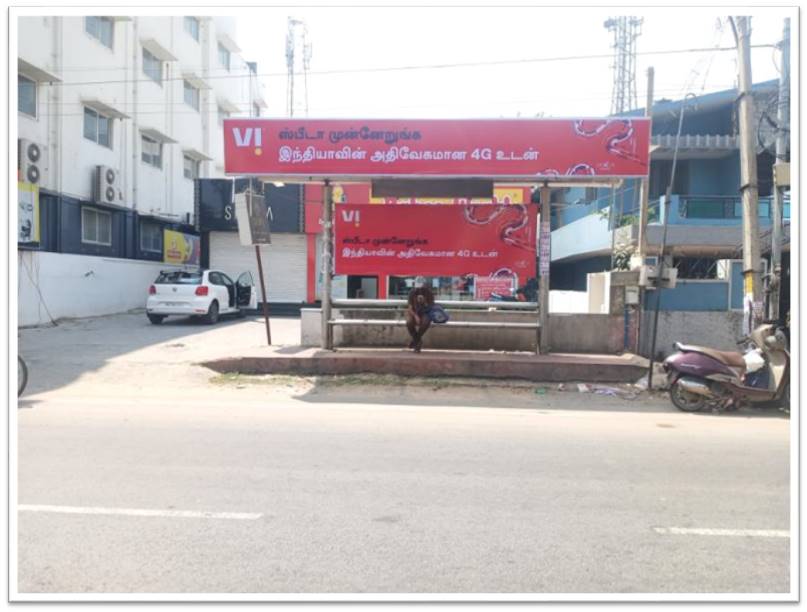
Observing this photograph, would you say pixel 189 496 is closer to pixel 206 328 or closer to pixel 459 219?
pixel 459 219

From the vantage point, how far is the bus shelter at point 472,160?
10.6 meters

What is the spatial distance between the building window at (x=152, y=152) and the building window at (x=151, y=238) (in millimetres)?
2374

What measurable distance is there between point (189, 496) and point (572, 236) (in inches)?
786

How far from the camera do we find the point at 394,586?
3.50 m

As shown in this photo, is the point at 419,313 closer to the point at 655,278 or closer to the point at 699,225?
the point at 655,278

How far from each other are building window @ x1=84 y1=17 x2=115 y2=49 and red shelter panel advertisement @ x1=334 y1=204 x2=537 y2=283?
46.0 feet

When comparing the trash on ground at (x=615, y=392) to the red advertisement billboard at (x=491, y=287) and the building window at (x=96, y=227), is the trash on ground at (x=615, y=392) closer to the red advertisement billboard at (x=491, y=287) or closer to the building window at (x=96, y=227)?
the red advertisement billboard at (x=491, y=287)

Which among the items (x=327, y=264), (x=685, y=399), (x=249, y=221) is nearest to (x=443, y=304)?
(x=327, y=264)

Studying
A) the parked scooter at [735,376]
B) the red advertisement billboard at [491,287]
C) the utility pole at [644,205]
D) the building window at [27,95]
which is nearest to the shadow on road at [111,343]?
the red advertisement billboard at [491,287]

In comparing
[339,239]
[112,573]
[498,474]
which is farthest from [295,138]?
[112,573]

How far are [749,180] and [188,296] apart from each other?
46.4 feet

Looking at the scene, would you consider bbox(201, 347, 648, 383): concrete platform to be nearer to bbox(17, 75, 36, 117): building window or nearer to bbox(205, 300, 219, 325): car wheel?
bbox(205, 300, 219, 325): car wheel

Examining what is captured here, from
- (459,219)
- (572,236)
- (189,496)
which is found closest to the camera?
(189,496)

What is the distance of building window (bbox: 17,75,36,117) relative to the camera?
17859 millimetres
